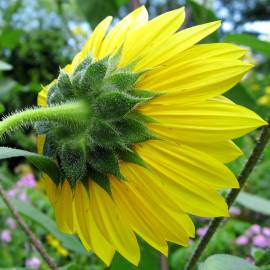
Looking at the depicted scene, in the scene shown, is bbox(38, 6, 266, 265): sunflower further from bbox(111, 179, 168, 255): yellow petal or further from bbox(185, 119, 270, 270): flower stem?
bbox(185, 119, 270, 270): flower stem

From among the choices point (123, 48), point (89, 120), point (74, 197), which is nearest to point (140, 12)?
point (123, 48)

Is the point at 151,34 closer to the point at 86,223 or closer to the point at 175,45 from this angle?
the point at 175,45

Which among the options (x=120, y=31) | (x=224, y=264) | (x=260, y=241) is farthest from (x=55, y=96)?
(x=260, y=241)

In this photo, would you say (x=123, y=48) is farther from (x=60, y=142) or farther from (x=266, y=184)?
(x=266, y=184)

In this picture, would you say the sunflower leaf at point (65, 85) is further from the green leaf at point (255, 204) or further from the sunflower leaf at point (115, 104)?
the green leaf at point (255, 204)

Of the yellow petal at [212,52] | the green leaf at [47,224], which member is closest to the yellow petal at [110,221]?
the yellow petal at [212,52]

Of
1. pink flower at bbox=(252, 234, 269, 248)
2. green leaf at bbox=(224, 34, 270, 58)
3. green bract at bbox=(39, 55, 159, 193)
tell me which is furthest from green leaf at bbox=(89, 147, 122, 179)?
pink flower at bbox=(252, 234, 269, 248)
